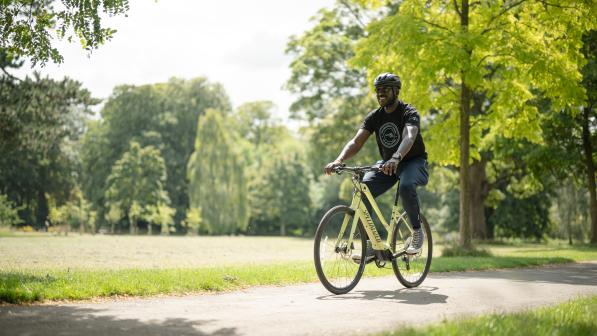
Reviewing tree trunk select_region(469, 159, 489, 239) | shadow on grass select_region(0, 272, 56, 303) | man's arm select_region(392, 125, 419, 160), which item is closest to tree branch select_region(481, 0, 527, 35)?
man's arm select_region(392, 125, 419, 160)

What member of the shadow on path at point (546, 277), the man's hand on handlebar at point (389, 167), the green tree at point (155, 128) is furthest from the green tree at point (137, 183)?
the man's hand on handlebar at point (389, 167)

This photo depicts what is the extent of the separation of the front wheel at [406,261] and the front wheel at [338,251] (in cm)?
61

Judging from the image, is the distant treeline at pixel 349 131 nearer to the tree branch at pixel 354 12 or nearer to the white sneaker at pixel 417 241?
the tree branch at pixel 354 12

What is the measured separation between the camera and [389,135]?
6961 millimetres

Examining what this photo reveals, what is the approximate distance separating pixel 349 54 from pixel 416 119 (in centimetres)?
2854

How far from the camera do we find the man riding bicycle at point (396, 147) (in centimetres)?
677

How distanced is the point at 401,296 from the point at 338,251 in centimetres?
84

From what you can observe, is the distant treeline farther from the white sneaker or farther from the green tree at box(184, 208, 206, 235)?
the white sneaker

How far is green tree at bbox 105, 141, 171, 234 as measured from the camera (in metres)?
52.8

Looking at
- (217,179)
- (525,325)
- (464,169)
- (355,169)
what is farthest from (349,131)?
(525,325)

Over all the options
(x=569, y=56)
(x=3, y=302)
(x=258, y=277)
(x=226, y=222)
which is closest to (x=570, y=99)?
(x=569, y=56)

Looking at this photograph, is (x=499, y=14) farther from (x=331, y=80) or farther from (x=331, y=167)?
(x=331, y=80)

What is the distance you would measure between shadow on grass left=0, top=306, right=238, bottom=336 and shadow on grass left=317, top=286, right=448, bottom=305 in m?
1.92

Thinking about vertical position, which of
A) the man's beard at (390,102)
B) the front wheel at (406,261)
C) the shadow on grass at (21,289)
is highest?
the man's beard at (390,102)
